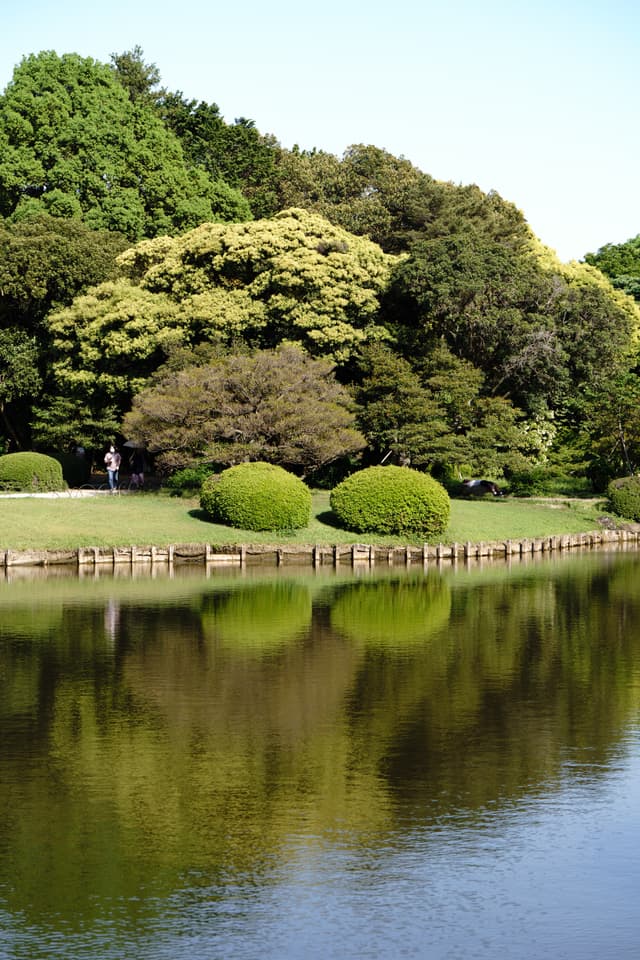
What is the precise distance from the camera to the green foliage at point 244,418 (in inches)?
1606

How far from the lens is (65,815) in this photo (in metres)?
11.2

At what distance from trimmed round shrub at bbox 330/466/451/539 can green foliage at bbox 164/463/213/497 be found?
26.2 ft

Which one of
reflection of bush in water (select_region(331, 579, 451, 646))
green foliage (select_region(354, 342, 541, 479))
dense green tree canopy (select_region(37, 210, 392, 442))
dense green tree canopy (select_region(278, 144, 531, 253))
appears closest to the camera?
reflection of bush in water (select_region(331, 579, 451, 646))

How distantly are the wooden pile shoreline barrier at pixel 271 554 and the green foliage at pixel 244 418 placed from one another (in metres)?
6.13

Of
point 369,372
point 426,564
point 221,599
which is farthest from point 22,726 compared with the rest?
point 369,372

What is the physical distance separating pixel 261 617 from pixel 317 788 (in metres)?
11.8

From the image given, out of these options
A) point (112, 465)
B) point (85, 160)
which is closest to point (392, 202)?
point (85, 160)

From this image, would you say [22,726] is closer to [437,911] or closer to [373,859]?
Answer: [373,859]

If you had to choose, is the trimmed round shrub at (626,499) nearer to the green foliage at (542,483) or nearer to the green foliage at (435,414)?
the green foliage at (435,414)

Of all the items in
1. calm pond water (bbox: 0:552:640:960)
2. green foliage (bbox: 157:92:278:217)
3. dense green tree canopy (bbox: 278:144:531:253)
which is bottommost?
calm pond water (bbox: 0:552:640:960)

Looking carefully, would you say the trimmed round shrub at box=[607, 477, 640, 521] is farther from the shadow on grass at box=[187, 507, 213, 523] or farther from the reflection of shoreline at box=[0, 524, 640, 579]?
the shadow on grass at box=[187, 507, 213, 523]

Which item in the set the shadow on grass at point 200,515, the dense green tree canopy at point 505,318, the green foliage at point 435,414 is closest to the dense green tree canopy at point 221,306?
the dense green tree canopy at point 505,318

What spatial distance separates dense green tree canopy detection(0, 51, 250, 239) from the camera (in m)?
61.2

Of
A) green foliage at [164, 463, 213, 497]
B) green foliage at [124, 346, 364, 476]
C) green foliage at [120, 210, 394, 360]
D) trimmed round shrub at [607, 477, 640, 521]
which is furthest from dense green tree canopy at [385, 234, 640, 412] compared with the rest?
green foliage at [164, 463, 213, 497]
